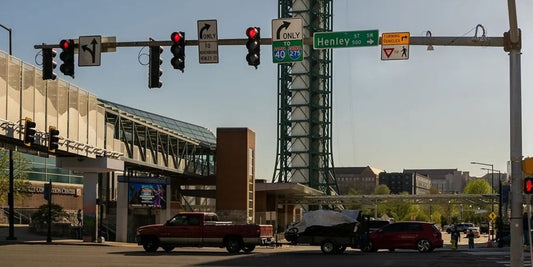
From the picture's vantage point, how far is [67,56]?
2297 cm

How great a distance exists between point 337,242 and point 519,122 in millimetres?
17439

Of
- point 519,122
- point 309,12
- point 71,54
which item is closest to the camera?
point 519,122

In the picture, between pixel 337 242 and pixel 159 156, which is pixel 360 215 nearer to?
pixel 337 242

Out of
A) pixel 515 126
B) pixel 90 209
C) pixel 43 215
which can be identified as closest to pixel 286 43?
pixel 515 126

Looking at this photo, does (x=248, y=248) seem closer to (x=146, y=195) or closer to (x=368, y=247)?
(x=368, y=247)

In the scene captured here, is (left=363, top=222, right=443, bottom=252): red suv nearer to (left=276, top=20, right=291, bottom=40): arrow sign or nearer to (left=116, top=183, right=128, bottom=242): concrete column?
(left=116, top=183, right=128, bottom=242): concrete column

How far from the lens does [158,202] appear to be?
177 ft

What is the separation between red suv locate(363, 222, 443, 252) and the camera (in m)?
40.4

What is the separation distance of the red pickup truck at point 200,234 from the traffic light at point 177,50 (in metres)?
15.2

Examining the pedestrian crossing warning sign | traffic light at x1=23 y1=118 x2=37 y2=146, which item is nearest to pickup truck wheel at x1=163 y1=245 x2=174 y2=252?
traffic light at x1=23 y1=118 x2=37 y2=146

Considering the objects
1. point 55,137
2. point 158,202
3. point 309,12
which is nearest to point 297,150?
point 309,12

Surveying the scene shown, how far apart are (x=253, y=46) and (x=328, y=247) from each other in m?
17.7

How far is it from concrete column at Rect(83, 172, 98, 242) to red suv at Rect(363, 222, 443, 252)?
671 inches

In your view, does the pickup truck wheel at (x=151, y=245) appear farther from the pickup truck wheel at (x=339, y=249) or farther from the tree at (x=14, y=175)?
the tree at (x=14, y=175)
